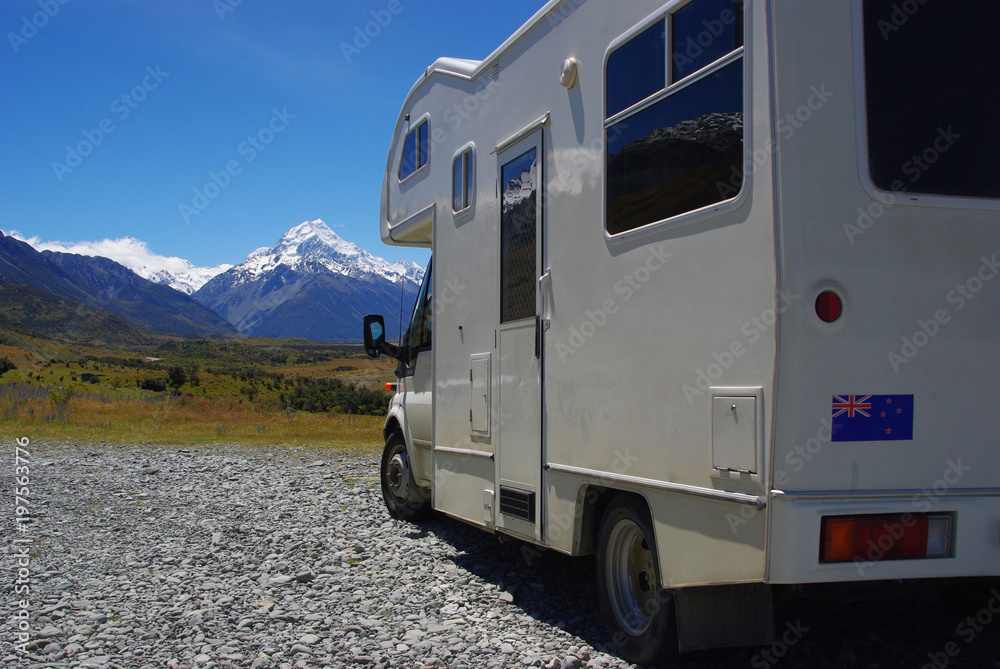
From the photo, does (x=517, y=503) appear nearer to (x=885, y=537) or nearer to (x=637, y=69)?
(x=885, y=537)

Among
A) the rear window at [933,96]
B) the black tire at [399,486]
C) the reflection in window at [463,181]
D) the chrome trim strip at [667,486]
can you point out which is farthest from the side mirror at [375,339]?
the rear window at [933,96]

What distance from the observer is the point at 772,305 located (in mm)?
3166

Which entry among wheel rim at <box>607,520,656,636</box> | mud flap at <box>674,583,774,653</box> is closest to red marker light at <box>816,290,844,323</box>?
mud flap at <box>674,583,774,653</box>

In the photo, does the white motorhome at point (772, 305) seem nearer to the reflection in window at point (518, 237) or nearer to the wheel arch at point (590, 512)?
the wheel arch at point (590, 512)

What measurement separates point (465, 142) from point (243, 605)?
141 inches

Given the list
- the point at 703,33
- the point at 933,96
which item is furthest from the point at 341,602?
the point at 933,96

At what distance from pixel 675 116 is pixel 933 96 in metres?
1.06

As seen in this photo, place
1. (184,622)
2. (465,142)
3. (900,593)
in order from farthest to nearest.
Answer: (465,142) < (184,622) < (900,593)

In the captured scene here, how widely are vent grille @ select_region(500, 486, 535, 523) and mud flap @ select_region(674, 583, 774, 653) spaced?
1.38 m

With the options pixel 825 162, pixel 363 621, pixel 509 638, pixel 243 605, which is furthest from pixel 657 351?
pixel 243 605

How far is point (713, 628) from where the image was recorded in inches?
144

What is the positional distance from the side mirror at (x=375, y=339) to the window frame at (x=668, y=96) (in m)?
3.94

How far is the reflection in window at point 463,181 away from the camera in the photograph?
593 centimetres

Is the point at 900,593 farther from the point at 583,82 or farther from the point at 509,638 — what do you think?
the point at 583,82
